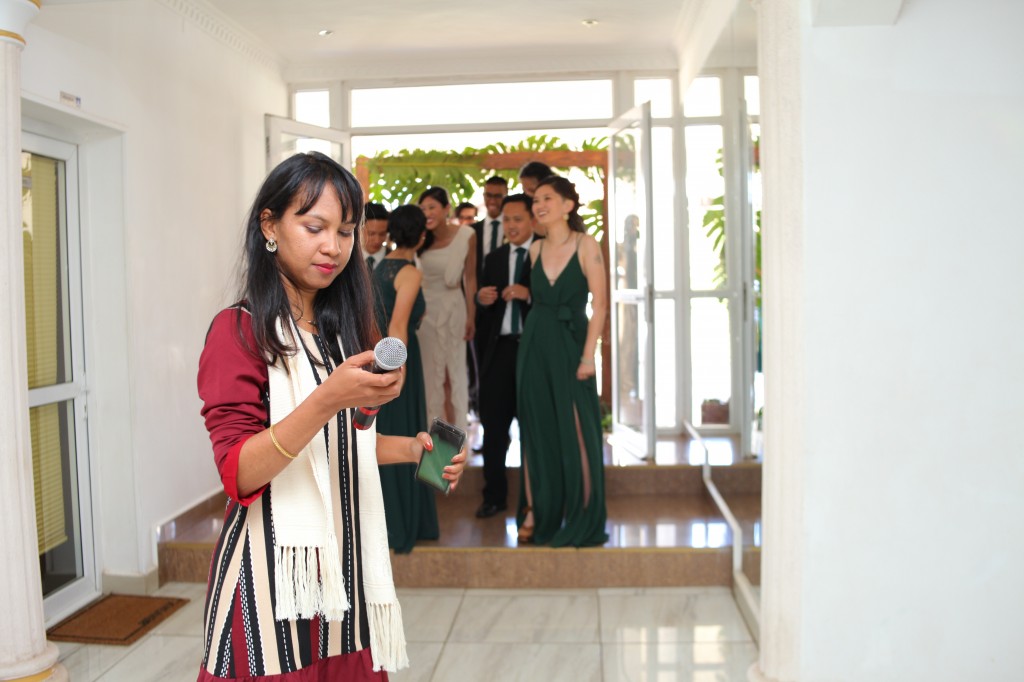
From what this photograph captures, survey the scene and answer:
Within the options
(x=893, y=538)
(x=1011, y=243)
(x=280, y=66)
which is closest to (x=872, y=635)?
(x=893, y=538)

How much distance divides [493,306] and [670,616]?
1953 mm

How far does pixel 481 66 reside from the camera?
22.5 ft

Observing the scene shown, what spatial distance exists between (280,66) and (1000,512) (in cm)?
558

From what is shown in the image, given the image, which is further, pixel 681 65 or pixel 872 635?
pixel 681 65

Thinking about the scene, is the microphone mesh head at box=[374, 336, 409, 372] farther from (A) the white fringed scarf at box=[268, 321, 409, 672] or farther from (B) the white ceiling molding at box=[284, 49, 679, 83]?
(B) the white ceiling molding at box=[284, 49, 679, 83]

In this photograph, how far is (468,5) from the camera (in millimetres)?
5457

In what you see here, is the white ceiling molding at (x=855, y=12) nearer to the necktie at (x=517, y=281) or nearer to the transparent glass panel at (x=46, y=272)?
the necktie at (x=517, y=281)

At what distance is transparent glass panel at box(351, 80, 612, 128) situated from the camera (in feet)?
23.0

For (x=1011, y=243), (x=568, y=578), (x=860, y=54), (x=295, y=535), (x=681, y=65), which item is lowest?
(x=568, y=578)

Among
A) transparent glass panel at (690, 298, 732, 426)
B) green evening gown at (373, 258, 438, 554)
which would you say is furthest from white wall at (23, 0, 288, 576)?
transparent glass panel at (690, 298, 732, 426)

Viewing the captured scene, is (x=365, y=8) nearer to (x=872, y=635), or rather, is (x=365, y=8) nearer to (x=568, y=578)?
(x=568, y=578)

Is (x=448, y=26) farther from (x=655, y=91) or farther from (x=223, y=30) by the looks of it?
(x=655, y=91)

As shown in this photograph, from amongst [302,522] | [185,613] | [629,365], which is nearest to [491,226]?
[629,365]

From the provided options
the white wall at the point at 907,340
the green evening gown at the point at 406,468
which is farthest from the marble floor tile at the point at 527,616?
the white wall at the point at 907,340
